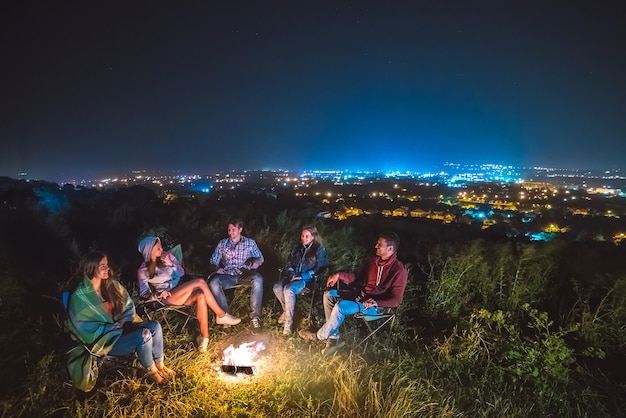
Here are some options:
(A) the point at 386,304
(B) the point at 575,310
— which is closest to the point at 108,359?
(A) the point at 386,304

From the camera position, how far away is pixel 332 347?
4215mm

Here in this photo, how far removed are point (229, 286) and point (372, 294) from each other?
1.93 metres

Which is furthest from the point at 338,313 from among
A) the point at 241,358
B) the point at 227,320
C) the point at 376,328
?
the point at 227,320

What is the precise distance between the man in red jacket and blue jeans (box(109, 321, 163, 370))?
1.71m

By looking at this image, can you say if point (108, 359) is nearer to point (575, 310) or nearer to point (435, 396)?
point (435, 396)

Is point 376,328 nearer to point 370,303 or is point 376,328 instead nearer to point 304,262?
point 370,303

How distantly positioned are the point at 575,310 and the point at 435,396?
2.46 meters

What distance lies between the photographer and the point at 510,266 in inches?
202

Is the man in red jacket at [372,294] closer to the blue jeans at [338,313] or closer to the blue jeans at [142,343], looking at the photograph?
the blue jeans at [338,313]

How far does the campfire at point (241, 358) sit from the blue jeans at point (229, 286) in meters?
0.83

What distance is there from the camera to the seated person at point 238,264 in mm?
4954

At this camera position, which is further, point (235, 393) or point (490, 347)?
point (490, 347)

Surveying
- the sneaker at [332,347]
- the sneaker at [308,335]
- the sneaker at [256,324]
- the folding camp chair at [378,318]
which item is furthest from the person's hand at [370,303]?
the sneaker at [256,324]

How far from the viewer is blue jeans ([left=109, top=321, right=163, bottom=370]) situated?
330cm
